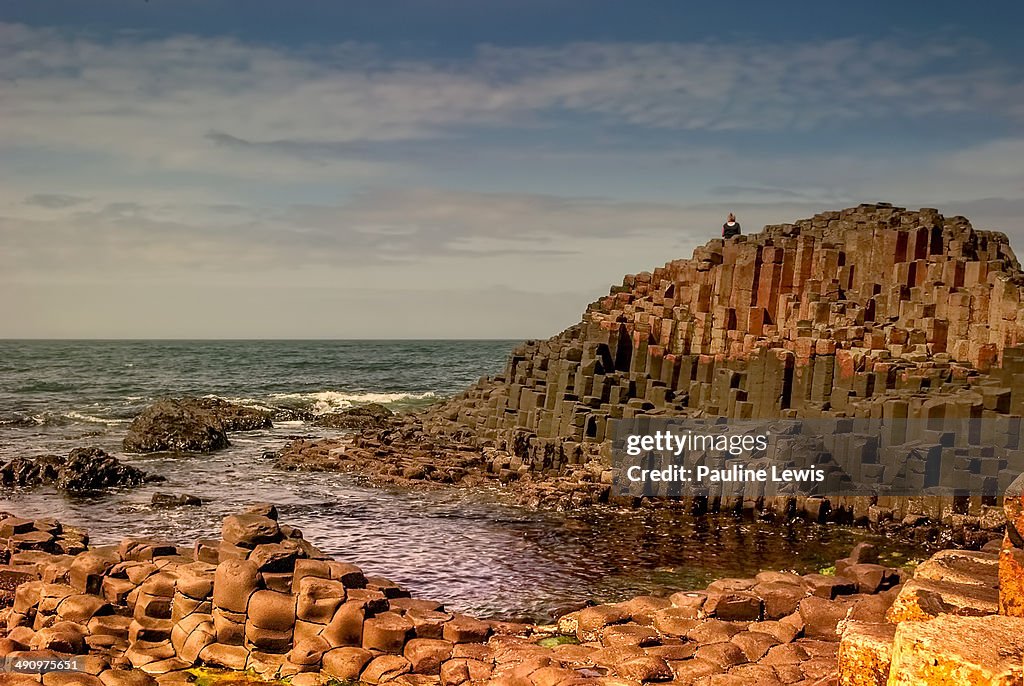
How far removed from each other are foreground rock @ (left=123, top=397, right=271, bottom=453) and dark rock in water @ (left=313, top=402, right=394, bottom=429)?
292 cm

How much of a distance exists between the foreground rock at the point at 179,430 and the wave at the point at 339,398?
7.69 m

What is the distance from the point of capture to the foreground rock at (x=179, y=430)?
29.0 m

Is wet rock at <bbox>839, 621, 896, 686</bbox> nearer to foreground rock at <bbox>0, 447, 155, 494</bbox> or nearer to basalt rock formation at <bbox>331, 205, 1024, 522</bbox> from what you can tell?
basalt rock formation at <bbox>331, 205, 1024, 522</bbox>

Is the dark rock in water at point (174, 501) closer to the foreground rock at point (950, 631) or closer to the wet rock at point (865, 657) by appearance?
the foreground rock at point (950, 631)

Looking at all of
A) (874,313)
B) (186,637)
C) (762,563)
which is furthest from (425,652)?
(874,313)

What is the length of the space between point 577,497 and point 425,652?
423 inches

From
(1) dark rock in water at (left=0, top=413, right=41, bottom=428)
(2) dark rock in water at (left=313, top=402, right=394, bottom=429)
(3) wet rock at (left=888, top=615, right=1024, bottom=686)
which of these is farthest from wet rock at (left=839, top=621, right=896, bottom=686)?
(1) dark rock in water at (left=0, top=413, right=41, bottom=428)

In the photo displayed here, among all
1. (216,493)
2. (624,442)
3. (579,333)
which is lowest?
(216,493)

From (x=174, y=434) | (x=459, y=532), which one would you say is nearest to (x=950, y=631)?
(x=459, y=532)

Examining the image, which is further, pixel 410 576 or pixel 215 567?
pixel 410 576

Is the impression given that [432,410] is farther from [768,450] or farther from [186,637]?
[186,637]

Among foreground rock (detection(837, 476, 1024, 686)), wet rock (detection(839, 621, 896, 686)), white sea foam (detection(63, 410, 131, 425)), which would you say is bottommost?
white sea foam (detection(63, 410, 131, 425))

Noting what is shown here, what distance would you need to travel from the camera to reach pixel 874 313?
24.1 metres

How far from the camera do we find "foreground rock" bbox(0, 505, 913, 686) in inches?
371
